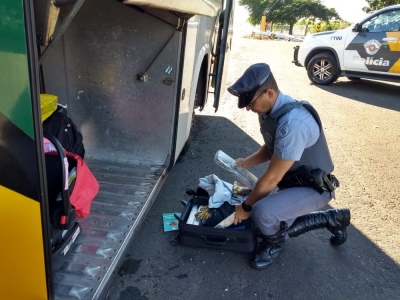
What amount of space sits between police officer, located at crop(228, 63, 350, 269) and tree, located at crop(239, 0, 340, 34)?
49.3 meters

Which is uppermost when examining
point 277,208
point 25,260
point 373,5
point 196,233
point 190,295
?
point 373,5

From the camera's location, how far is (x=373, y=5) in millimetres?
20156

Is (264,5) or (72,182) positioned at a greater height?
(264,5)

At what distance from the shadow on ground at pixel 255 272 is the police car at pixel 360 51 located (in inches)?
222

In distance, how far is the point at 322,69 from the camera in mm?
8602

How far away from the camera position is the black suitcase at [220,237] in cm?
258

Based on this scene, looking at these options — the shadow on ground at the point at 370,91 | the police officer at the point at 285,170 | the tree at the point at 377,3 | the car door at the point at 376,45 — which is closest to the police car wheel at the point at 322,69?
the shadow on ground at the point at 370,91

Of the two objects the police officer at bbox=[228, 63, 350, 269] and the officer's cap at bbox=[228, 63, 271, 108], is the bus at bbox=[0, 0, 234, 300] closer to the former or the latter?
the officer's cap at bbox=[228, 63, 271, 108]

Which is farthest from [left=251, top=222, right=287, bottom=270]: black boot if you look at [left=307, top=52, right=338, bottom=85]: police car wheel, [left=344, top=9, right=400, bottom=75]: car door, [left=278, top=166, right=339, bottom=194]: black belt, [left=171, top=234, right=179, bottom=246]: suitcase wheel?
[left=307, top=52, right=338, bottom=85]: police car wheel

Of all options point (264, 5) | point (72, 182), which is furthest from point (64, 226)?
point (264, 5)

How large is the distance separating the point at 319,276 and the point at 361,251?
532 millimetres

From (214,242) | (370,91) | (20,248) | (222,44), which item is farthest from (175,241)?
(370,91)

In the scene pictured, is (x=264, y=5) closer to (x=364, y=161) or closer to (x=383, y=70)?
(x=383, y=70)

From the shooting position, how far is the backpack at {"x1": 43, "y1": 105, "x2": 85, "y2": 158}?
2.32 meters
